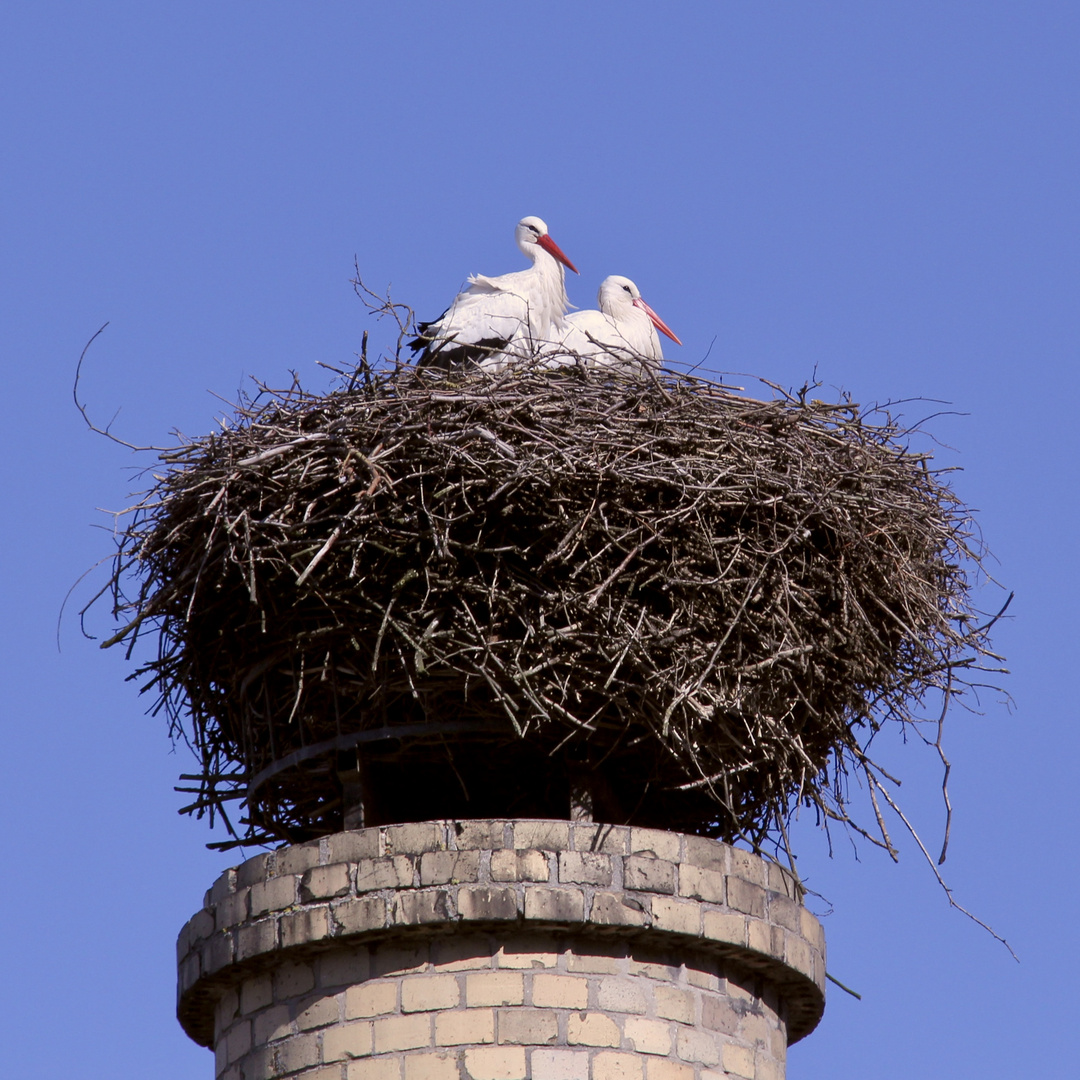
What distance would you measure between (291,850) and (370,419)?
167 cm

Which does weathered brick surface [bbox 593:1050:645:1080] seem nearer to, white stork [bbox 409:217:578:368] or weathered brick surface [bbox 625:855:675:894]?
weathered brick surface [bbox 625:855:675:894]

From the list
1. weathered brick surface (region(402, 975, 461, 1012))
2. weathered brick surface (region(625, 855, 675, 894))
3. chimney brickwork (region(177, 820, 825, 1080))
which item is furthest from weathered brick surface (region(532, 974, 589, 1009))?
weathered brick surface (region(625, 855, 675, 894))

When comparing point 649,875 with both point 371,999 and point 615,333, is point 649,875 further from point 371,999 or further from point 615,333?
point 615,333

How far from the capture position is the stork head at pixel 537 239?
1141 cm

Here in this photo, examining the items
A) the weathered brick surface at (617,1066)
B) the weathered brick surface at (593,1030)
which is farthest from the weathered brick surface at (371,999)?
the weathered brick surface at (617,1066)

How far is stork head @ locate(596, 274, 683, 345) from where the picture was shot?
11227mm

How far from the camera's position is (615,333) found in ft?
32.8

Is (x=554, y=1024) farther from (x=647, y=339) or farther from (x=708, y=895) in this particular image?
(x=647, y=339)

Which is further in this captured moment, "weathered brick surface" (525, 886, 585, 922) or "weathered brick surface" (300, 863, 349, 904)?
"weathered brick surface" (300, 863, 349, 904)

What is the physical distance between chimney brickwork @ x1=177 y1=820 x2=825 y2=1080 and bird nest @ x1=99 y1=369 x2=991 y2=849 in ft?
1.52

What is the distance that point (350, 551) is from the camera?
739 cm

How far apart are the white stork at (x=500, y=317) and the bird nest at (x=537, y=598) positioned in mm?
1650

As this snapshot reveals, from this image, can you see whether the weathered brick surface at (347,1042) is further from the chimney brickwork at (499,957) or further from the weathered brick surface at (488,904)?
the weathered brick surface at (488,904)

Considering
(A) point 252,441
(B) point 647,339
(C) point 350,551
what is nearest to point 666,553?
(C) point 350,551
